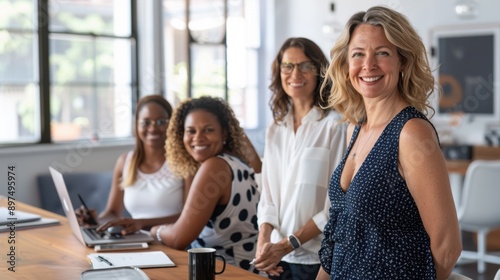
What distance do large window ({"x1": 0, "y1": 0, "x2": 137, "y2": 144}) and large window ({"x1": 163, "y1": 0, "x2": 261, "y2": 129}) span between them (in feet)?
1.51

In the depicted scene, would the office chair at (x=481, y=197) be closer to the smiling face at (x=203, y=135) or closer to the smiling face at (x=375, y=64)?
the smiling face at (x=203, y=135)

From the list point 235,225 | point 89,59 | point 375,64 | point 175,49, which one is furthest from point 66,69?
point 375,64

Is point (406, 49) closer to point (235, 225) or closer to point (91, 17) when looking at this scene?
point (235, 225)

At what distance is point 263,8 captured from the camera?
23.0ft

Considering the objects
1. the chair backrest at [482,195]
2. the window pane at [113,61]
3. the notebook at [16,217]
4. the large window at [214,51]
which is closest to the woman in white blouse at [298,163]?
the notebook at [16,217]

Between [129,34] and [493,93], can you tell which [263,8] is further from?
[493,93]

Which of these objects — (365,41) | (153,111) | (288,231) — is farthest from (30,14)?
(365,41)

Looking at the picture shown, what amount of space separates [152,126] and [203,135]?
22.4 inches

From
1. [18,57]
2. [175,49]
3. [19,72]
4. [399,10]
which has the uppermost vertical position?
[399,10]

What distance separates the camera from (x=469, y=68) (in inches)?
233

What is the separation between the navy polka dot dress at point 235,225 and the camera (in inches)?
99.1

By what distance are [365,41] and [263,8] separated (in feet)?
17.5

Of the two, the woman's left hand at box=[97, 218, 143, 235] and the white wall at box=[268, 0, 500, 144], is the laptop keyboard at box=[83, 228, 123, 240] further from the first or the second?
the white wall at box=[268, 0, 500, 144]

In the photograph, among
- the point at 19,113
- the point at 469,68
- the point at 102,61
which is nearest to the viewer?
the point at 19,113
